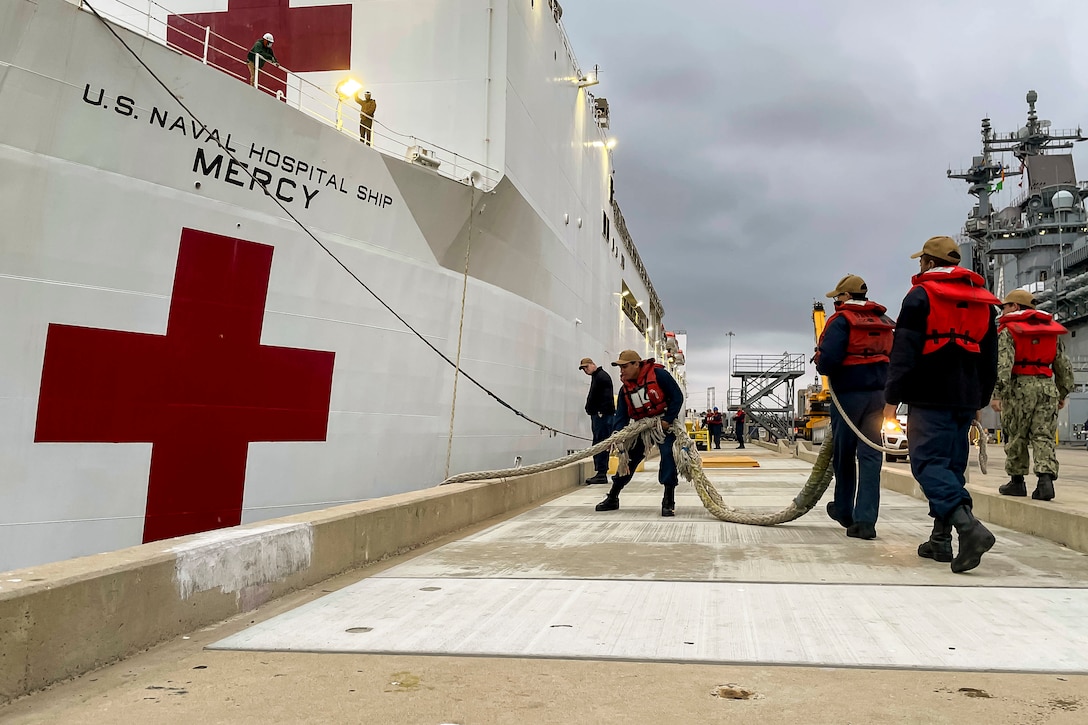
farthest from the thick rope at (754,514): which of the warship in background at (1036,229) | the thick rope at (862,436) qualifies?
the warship in background at (1036,229)

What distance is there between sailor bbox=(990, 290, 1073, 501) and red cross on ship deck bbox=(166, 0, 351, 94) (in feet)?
23.4

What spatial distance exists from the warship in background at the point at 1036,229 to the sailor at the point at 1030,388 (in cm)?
2999

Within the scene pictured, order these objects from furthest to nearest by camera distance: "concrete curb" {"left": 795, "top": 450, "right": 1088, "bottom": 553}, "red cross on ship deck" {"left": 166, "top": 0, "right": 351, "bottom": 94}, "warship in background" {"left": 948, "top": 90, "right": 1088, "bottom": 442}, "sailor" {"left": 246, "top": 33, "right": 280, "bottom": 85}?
"warship in background" {"left": 948, "top": 90, "right": 1088, "bottom": 442} → "red cross on ship deck" {"left": 166, "top": 0, "right": 351, "bottom": 94} → "sailor" {"left": 246, "top": 33, "right": 280, "bottom": 85} → "concrete curb" {"left": 795, "top": 450, "right": 1088, "bottom": 553}

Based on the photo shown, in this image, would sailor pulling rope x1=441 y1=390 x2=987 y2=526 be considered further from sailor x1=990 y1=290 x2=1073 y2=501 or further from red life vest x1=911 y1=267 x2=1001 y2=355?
red life vest x1=911 y1=267 x2=1001 y2=355

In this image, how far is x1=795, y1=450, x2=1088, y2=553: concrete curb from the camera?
12.5 ft

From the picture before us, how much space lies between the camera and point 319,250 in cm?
620

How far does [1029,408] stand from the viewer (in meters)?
4.85

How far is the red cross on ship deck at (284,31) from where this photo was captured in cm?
825

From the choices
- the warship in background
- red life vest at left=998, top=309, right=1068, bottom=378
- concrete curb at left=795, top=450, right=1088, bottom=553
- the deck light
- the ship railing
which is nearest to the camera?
concrete curb at left=795, top=450, right=1088, bottom=553

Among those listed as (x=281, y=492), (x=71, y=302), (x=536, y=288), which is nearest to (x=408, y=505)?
(x=281, y=492)

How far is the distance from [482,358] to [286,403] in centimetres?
266

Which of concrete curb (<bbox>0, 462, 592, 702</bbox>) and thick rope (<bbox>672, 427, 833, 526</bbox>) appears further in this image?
thick rope (<bbox>672, 427, 833, 526</bbox>)

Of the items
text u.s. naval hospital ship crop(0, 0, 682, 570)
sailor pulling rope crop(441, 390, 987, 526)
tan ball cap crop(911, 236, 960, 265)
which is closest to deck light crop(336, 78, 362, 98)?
text u.s. naval hospital ship crop(0, 0, 682, 570)

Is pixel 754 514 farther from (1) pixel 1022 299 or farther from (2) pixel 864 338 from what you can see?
(1) pixel 1022 299
